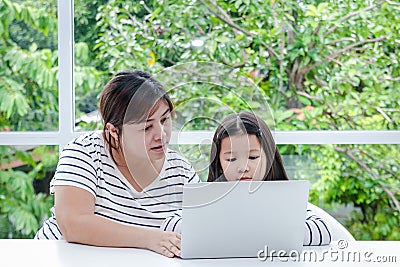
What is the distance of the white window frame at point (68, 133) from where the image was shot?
290 centimetres

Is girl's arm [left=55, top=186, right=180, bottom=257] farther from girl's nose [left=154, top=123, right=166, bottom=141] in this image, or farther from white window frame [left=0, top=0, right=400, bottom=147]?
white window frame [left=0, top=0, right=400, bottom=147]

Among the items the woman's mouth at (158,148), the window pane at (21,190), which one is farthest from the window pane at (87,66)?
the woman's mouth at (158,148)

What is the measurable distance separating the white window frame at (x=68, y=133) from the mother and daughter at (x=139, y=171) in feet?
3.61

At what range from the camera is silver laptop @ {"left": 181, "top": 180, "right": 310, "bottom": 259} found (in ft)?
4.47

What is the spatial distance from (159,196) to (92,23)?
1.62 m

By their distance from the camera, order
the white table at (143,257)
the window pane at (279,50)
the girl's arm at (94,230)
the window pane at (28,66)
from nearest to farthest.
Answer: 1. the white table at (143,257)
2. the girl's arm at (94,230)
3. the window pane at (28,66)
4. the window pane at (279,50)

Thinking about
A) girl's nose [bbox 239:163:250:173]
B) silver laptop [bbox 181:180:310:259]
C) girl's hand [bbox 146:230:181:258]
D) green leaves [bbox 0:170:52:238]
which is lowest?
green leaves [bbox 0:170:52:238]

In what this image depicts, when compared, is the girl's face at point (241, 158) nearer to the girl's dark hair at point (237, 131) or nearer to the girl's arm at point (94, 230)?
the girl's dark hair at point (237, 131)

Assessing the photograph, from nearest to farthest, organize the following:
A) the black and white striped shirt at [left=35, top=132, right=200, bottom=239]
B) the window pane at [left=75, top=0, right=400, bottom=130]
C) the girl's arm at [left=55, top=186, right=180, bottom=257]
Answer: the girl's arm at [left=55, top=186, right=180, bottom=257], the black and white striped shirt at [left=35, top=132, right=200, bottom=239], the window pane at [left=75, top=0, right=400, bottom=130]

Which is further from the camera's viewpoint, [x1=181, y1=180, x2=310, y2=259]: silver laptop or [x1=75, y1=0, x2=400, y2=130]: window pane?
[x1=75, y1=0, x2=400, y2=130]: window pane

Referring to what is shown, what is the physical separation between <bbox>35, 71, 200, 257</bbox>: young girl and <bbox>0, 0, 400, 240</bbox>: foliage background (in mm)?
1319

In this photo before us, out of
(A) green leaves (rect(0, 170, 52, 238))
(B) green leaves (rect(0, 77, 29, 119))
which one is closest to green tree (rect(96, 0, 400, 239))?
(B) green leaves (rect(0, 77, 29, 119))

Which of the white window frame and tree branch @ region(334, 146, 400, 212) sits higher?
the white window frame

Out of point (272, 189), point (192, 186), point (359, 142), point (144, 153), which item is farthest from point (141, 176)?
point (359, 142)
